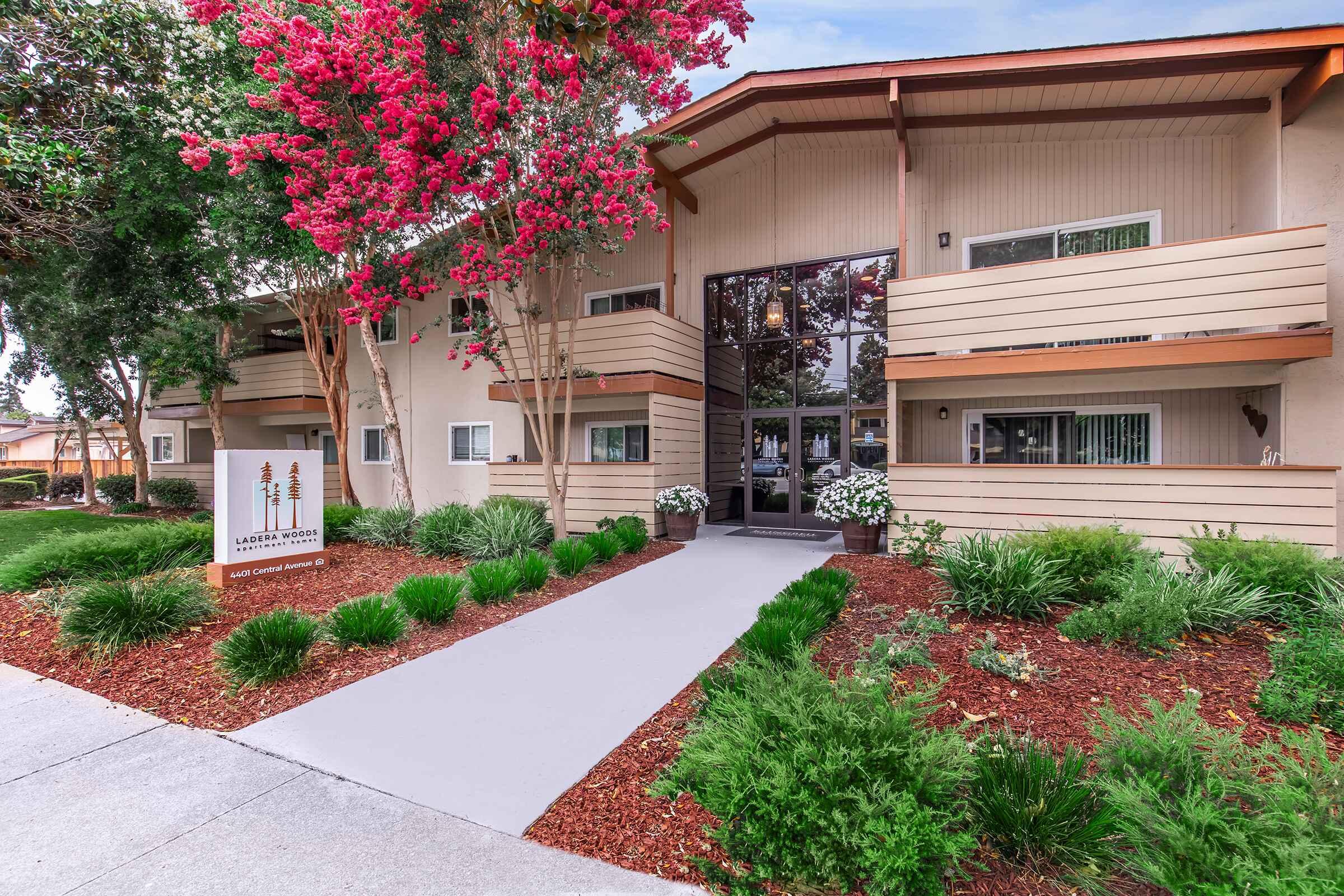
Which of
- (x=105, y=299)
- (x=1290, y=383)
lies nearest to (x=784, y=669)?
(x=1290, y=383)

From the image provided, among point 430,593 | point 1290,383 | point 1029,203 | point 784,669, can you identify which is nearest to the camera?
point 784,669

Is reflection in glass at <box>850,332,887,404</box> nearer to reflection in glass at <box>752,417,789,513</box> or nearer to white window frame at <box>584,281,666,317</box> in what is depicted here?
reflection in glass at <box>752,417,789,513</box>

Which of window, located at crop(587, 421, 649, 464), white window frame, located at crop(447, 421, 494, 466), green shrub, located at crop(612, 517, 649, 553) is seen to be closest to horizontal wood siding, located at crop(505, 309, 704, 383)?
window, located at crop(587, 421, 649, 464)

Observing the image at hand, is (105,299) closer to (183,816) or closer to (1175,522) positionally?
(183,816)

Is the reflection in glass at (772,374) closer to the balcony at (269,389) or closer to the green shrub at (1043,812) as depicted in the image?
the green shrub at (1043,812)

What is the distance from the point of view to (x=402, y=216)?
7566 millimetres

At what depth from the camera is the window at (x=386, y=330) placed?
14195mm

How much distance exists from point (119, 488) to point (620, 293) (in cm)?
1659

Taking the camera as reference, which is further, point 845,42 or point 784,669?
point 845,42

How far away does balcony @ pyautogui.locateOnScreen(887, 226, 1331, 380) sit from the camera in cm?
668

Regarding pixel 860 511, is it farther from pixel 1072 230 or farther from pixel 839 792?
pixel 839 792

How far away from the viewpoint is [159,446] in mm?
19438

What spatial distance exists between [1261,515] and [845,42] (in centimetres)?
999

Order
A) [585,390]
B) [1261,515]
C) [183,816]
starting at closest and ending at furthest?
[183,816] < [1261,515] < [585,390]
